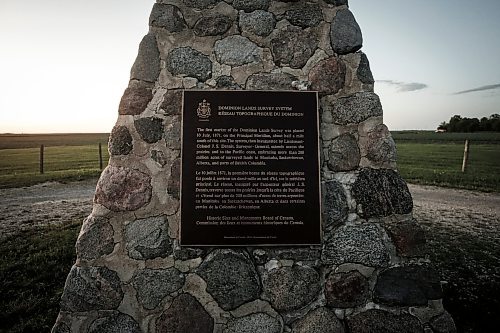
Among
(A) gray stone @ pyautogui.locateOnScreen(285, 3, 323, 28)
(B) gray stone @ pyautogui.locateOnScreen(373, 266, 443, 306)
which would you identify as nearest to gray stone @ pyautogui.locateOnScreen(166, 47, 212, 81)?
(A) gray stone @ pyautogui.locateOnScreen(285, 3, 323, 28)

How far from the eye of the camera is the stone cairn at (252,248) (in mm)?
2576

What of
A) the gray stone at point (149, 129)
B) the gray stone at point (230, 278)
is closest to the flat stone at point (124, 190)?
the gray stone at point (149, 129)

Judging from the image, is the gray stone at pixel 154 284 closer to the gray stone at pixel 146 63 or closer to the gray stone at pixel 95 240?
the gray stone at pixel 95 240

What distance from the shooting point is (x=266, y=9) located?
2.84m

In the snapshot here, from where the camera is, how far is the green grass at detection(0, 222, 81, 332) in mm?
3280

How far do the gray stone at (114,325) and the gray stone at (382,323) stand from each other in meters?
1.66

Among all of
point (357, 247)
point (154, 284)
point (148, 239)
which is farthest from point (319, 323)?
point (148, 239)

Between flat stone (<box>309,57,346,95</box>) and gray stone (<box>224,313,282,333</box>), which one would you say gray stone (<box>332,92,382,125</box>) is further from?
gray stone (<box>224,313,282,333</box>)

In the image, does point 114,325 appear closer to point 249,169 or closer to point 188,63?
point 249,169

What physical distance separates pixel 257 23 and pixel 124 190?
5.74 feet

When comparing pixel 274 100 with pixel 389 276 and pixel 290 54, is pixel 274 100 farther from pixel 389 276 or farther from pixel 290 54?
pixel 389 276

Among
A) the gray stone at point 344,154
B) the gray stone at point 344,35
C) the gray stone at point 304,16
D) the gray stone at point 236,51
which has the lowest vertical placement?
the gray stone at point 344,154

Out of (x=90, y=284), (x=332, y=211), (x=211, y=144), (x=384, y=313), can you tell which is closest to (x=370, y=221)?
(x=332, y=211)

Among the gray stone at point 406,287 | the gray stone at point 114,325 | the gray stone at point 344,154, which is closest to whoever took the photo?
the gray stone at point 114,325
